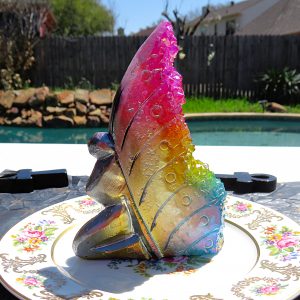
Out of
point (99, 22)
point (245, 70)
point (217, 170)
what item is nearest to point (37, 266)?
point (217, 170)

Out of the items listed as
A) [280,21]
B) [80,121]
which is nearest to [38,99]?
[80,121]

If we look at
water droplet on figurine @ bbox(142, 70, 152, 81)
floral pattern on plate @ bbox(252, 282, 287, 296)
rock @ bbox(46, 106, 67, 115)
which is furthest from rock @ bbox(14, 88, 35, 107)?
floral pattern on plate @ bbox(252, 282, 287, 296)

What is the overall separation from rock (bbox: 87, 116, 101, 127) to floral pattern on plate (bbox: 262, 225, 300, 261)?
7.33m

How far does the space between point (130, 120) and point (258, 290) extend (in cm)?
77

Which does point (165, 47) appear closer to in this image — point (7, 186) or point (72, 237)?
point (72, 237)

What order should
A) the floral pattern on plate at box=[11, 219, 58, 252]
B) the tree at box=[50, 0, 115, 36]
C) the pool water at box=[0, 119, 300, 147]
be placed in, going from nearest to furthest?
the floral pattern on plate at box=[11, 219, 58, 252], the pool water at box=[0, 119, 300, 147], the tree at box=[50, 0, 115, 36]

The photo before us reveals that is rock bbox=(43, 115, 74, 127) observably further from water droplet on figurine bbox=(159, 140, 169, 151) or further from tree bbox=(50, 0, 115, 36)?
tree bbox=(50, 0, 115, 36)

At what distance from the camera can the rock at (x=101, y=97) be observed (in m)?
9.21

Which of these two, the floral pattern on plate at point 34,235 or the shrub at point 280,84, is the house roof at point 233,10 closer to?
the shrub at point 280,84

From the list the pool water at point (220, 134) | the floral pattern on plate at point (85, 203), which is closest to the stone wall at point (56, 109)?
the pool water at point (220, 134)

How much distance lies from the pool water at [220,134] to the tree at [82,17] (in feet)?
61.9

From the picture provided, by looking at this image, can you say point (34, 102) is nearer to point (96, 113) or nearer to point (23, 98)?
point (23, 98)

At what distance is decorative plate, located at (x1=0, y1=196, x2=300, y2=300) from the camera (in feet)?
4.81

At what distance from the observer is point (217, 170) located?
350 cm
